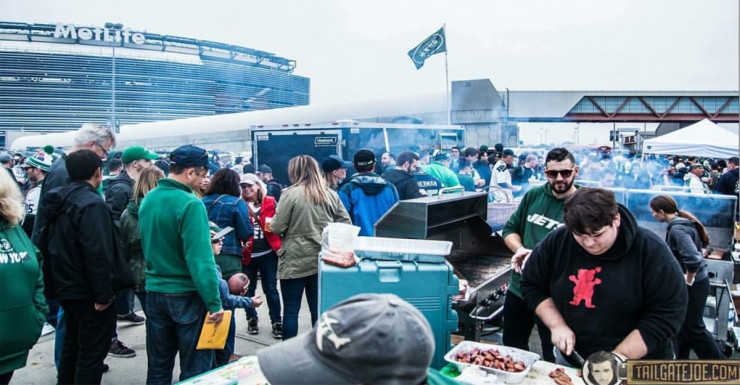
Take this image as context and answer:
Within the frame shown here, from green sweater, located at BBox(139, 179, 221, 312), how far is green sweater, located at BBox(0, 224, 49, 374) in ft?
2.05

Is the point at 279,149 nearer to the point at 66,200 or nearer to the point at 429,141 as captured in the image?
the point at 429,141

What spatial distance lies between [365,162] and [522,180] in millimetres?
7116

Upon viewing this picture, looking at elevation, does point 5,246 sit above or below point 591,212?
below

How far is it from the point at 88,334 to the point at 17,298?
84 cm

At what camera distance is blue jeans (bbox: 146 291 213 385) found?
3090 mm

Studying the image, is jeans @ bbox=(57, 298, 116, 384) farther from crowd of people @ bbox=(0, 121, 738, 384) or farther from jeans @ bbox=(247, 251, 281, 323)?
jeans @ bbox=(247, 251, 281, 323)

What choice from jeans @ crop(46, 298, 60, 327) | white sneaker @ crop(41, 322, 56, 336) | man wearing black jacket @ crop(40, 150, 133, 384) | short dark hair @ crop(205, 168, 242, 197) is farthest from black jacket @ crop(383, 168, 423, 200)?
white sneaker @ crop(41, 322, 56, 336)

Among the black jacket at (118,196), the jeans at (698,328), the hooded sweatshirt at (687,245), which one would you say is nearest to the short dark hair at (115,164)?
the black jacket at (118,196)

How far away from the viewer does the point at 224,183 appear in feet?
14.2

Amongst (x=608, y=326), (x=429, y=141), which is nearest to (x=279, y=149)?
(x=429, y=141)

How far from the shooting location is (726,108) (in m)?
26.3

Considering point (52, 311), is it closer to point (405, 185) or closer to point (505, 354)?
point (405, 185)

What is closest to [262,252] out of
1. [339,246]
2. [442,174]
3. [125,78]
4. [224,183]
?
[224,183]

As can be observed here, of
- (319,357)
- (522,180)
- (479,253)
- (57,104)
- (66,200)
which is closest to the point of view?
(319,357)
